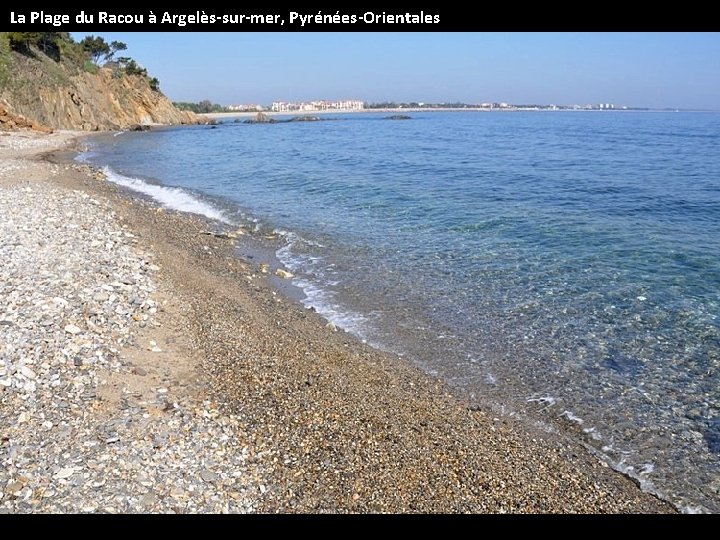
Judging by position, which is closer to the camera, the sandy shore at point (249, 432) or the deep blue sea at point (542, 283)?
the sandy shore at point (249, 432)

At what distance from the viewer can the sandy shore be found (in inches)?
202

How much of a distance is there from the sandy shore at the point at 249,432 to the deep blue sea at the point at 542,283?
35.7 inches

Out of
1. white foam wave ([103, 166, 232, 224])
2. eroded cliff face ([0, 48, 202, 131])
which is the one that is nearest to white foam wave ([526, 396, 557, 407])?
white foam wave ([103, 166, 232, 224])

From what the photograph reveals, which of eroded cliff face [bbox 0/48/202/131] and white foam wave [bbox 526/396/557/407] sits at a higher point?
eroded cliff face [bbox 0/48/202/131]

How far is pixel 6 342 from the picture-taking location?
718cm

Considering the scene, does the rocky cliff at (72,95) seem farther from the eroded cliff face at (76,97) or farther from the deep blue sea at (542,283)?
the deep blue sea at (542,283)

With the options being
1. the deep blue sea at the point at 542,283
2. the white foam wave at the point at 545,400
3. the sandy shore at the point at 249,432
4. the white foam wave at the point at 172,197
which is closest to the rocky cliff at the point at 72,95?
the white foam wave at the point at 172,197

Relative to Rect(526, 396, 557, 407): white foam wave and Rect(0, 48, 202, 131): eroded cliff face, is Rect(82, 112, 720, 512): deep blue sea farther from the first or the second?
Rect(0, 48, 202, 131): eroded cliff face

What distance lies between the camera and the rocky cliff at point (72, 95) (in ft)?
180

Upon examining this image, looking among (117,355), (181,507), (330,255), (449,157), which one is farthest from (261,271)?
(449,157)

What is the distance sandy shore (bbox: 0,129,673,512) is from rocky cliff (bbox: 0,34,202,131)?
49.0 metres

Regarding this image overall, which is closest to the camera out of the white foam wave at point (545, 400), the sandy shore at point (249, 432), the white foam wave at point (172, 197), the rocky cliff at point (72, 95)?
the sandy shore at point (249, 432)

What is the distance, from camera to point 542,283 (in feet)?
40.8

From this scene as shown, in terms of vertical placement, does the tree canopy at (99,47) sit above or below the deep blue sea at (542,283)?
above
